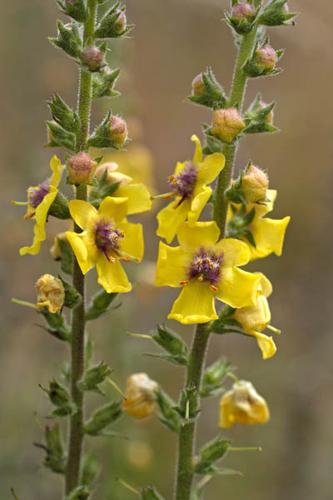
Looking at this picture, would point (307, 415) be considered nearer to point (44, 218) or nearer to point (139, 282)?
point (139, 282)

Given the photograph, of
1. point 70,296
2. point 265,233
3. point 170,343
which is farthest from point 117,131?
point 170,343

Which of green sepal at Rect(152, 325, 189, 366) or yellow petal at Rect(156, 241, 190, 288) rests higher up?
yellow petal at Rect(156, 241, 190, 288)

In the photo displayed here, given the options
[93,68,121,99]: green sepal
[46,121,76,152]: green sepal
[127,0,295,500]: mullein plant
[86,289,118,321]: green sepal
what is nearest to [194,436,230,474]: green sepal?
[127,0,295,500]: mullein plant

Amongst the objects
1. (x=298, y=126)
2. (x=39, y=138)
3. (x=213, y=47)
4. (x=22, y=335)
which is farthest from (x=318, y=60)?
(x=22, y=335)

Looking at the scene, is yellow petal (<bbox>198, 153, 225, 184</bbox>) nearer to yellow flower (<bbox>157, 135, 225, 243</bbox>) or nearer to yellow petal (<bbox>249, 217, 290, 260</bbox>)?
yellow flower (<bbox>157, 135, 225, 243</bbox>)

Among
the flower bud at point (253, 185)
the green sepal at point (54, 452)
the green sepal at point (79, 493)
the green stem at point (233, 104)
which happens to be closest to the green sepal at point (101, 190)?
the green stem at point (233, 104)

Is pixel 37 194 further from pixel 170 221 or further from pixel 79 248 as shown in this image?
pixel 170 221
